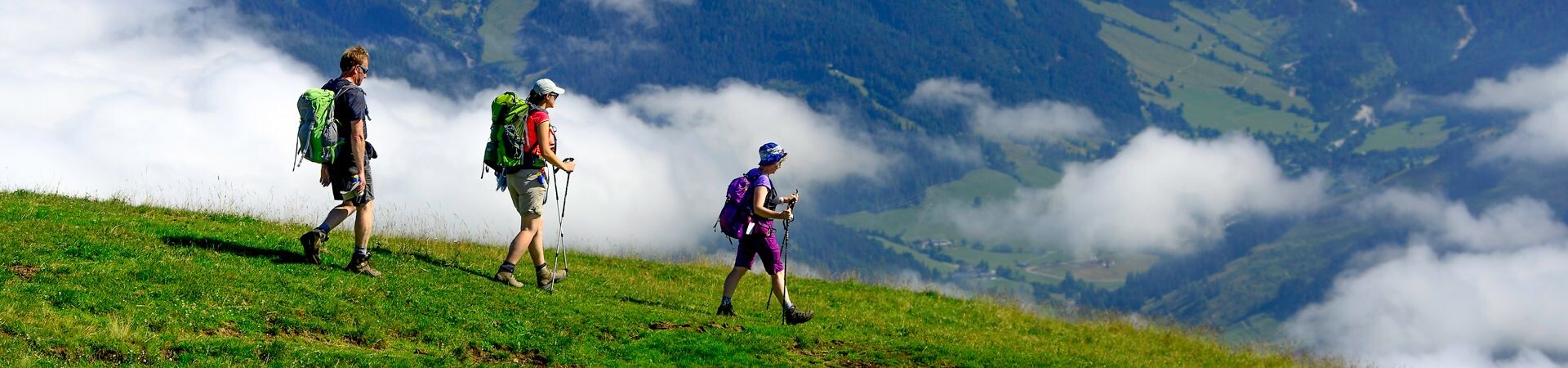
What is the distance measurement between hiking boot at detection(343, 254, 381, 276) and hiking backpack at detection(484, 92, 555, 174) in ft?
6.18

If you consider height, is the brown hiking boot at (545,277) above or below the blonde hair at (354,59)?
below

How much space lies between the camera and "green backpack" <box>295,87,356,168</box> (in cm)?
1566

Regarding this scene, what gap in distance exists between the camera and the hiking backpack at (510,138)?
1705cm

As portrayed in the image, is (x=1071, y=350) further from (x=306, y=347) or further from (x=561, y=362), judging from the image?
(x=306, y=347)

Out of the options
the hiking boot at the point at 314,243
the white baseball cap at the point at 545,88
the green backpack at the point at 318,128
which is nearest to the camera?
the green backpack at the point at 318,128

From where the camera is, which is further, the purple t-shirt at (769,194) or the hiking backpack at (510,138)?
the purple t-shirt at (769,194)

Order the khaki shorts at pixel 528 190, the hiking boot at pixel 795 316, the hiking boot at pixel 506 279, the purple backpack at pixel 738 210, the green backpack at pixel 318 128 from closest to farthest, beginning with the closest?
the green backpack at pixel 318 128, the khaki shorts at pixel 528 190, the purple backpack at pixel 738 210, the hiking boot at pixel 506 279, the hiking boot at pixel 795 316

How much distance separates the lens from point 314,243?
659 inches

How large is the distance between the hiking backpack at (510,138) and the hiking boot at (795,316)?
3.89 meters

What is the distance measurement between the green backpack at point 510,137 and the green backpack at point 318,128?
195cm

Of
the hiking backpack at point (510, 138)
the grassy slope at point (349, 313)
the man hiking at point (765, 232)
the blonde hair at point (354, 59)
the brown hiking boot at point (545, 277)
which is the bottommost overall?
the grassy slope at point (349, 313)

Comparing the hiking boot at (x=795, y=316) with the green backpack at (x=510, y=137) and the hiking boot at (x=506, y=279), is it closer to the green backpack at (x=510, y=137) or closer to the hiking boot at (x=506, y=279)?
the hiking boot at (x=506, y=279)

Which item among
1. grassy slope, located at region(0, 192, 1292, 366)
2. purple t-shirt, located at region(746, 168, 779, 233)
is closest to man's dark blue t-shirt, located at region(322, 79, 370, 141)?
grassy slope, located at region(0, 192, 1292, 366)

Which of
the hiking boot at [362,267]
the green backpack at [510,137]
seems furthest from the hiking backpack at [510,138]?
the hiking boot at [362,267]
